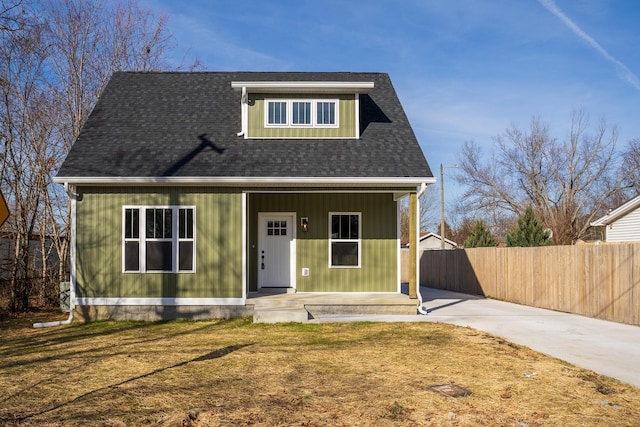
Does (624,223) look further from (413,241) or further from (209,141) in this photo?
(209,141)

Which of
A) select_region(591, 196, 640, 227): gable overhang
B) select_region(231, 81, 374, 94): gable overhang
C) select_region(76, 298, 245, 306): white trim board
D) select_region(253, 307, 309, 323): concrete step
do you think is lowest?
select_region(253, 307, 309, 323): concrete step

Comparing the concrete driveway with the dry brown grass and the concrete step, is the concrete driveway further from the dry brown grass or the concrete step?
the concrete step

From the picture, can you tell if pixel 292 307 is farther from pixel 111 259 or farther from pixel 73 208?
pixel 73 208

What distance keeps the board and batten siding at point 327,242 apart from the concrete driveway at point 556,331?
1.65 metres

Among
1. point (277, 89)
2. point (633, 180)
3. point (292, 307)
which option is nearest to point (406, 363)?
point (292, 307)

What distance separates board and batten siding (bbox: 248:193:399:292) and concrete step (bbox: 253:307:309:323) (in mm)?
2741

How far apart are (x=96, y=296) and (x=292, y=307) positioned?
13.9ft

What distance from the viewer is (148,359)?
8.35 meters

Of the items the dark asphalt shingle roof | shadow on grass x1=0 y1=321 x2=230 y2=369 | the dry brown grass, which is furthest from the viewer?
the dark asphalt shingle roof

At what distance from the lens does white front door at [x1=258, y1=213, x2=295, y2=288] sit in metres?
14.8

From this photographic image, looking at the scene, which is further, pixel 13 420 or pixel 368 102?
pixel 368 102

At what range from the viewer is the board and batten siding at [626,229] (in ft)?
79.5

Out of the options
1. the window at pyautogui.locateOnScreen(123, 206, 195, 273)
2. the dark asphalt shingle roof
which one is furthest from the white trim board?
the dark asphalt shingle roof

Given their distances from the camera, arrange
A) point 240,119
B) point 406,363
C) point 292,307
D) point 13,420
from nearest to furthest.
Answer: point 13,420, point 406,363, point 292,307, point 240,119
